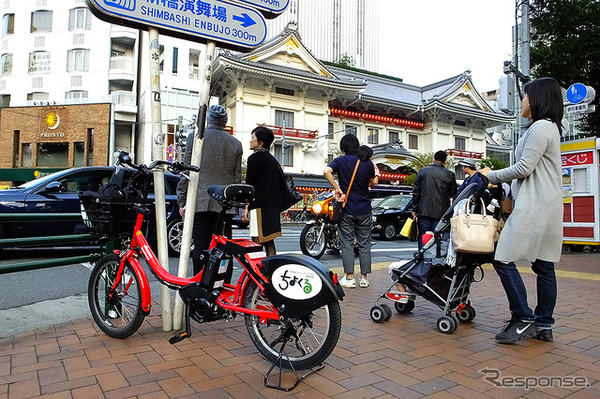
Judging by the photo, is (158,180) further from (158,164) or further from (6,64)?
(6,64)

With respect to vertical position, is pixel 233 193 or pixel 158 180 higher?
pixel 158 180

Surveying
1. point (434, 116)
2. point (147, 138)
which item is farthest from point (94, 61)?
point (434, 116)

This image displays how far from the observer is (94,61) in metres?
34.9

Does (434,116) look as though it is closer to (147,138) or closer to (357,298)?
(147,138)

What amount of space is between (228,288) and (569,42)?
1490 cm

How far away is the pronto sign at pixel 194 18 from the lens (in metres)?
3.20

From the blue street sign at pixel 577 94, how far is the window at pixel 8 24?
42221 millimetres

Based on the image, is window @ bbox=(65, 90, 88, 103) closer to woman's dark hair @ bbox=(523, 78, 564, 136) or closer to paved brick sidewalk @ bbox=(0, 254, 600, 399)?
paved brick sidewalk @ bbox=(0, 254, 600, 399)

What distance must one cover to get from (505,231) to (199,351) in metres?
2.47

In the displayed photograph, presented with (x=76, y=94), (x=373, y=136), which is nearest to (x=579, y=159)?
(x=373, y=136)

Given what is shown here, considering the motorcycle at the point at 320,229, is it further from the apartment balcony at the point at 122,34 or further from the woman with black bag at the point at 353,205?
the apartment balcony at the point at 122,34

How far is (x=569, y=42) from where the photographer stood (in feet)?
44.4

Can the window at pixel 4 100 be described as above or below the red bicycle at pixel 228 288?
above

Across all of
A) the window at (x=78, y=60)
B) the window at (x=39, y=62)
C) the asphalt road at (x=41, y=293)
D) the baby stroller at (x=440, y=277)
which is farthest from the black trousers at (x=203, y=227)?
the window at (x=39, y=62)
